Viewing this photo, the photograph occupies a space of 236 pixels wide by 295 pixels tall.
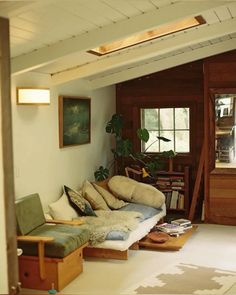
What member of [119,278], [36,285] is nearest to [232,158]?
[119,278]

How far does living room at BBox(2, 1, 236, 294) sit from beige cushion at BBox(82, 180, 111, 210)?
0.67 feet

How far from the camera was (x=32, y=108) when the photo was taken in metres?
5.09

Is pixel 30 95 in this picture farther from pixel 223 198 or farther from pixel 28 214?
pixel 223 198

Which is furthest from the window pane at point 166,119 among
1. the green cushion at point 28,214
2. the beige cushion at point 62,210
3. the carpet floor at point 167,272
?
the green cushion at point 28,214

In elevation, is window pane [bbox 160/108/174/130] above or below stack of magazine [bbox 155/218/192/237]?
above

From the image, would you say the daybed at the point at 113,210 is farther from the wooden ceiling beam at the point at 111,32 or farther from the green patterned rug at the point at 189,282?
the wooden ceiling beam at the point at 111,32

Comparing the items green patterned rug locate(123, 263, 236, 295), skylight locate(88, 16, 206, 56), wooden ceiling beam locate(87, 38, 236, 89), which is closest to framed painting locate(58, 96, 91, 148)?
wooden ceiling beam locate(87, 38, 236, 89)

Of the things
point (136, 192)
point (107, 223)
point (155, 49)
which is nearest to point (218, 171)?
point (136, 192)

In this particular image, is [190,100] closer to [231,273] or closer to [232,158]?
[232,158]

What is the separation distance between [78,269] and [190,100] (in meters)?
3.50

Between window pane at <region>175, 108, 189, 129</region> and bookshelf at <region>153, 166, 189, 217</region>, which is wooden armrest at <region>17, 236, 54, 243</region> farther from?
window pane at <region>175, 108, 189, 129</region>

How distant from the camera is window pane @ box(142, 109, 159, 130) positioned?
735 cm

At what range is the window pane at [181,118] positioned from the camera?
282 inches

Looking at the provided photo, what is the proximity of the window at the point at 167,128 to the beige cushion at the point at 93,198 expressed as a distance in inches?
64.5
